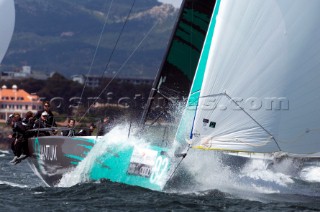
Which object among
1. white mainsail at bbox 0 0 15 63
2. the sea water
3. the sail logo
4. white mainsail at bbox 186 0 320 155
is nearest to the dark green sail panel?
the sea water

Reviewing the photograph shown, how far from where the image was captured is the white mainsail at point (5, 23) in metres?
15.9

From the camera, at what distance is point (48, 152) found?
12750 mm

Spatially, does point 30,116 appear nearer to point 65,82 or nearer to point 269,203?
point 269,203

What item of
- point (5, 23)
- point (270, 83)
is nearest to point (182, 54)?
point (270, 83)

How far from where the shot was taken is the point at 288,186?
1348cm

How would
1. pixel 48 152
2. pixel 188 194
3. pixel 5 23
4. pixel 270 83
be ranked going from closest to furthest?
pixel 270 83, pixel 188 194, pixel 48 152, pixel 5 23

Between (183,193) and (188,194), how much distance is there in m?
0.09

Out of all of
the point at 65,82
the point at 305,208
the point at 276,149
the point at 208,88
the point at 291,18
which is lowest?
the point at 305,208

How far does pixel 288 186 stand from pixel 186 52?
2.68 meters

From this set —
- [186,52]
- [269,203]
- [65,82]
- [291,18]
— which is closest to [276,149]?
[269,203]

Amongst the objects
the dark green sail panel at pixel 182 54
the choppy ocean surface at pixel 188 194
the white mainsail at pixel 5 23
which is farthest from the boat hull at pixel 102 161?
the white mainsail at pixel 5 23

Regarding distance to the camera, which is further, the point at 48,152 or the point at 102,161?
the point at 48,152

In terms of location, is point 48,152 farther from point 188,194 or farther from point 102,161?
point 188,194

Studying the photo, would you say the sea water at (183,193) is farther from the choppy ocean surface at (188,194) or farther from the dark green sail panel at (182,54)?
the dark green sail panel at (182,54)
